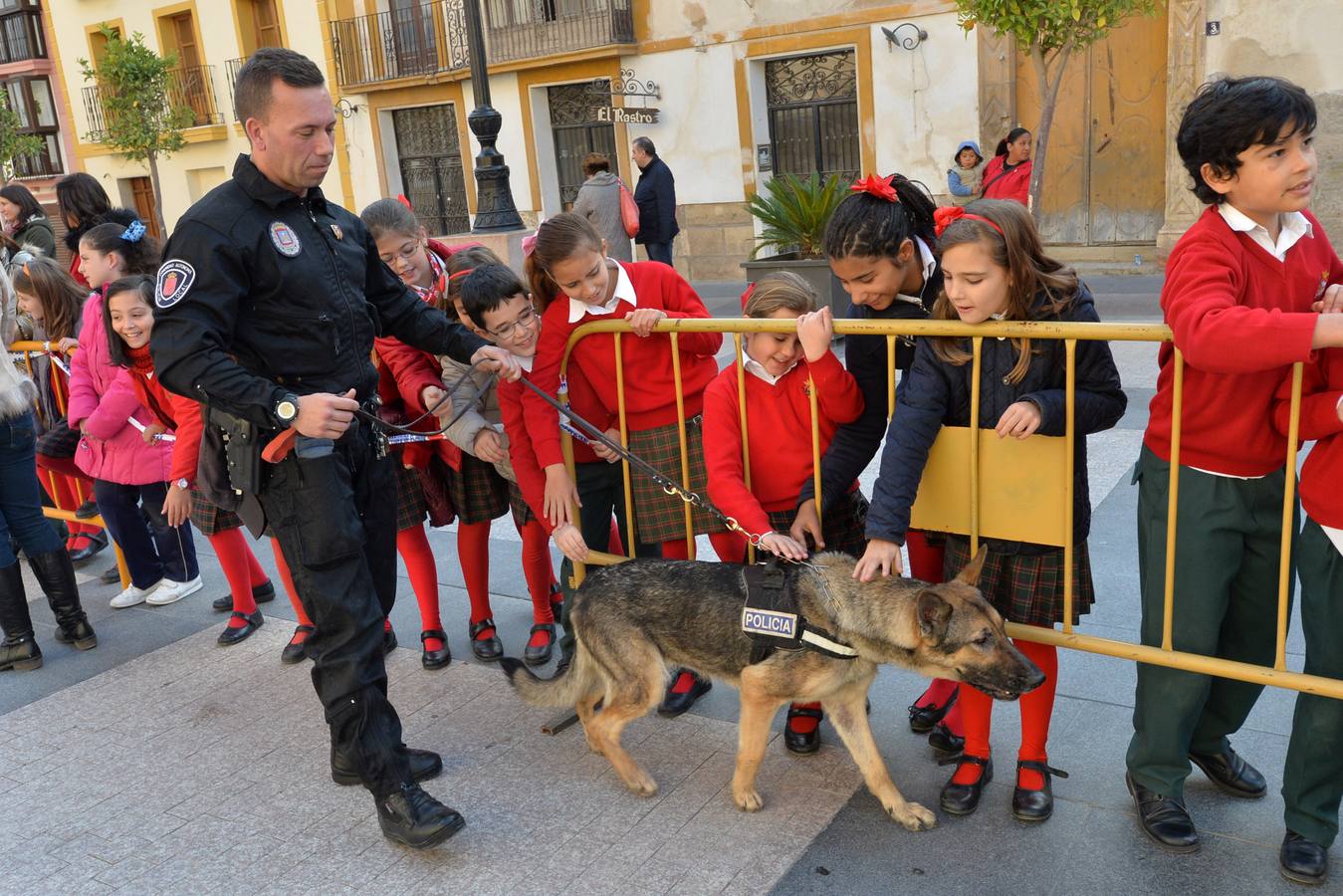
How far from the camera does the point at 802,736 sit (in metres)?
3.54

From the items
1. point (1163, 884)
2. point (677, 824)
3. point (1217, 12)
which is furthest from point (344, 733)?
point (1217, 12)

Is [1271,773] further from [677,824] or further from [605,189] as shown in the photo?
[605,189]

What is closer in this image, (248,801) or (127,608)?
(248,801)

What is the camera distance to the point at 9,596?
4711mm

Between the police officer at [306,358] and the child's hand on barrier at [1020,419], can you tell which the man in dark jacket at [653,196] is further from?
the child's hand on barrier at [1020,419]

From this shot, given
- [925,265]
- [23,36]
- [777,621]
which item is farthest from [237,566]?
[23,36]

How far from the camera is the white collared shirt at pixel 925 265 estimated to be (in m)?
3.24

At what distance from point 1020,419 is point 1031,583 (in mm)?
548

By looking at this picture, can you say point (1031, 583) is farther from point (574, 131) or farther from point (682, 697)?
point (574, 131)

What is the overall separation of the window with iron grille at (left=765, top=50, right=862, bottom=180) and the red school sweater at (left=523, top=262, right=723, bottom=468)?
13000 mm

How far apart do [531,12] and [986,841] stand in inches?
744

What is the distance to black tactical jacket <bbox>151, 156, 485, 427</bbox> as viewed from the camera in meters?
2.83

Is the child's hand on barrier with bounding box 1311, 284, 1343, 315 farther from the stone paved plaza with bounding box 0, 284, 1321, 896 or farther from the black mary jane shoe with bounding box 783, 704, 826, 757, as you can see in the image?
the black mary jane shoe with bounding box 783, 704, 826, 757

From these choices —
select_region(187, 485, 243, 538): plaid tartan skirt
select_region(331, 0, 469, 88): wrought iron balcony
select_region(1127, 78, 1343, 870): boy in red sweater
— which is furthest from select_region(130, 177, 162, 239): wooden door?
select_region(1127, 78, 1343, 870): boy in red sweater
